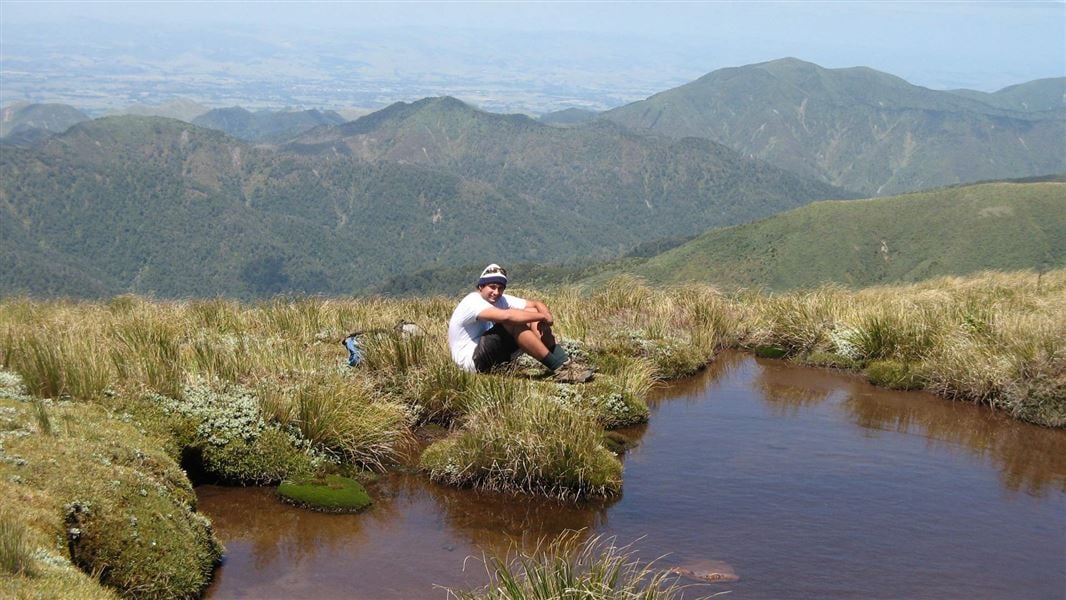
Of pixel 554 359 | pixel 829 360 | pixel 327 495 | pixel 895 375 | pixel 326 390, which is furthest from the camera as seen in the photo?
pixel 829 360

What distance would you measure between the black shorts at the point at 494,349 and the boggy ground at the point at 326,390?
0.27 metres

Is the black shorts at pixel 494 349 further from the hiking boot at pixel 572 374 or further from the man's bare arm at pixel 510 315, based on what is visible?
the hiking boot at pixel 572 374

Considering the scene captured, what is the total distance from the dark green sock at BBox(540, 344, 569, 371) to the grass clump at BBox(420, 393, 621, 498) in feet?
5.48

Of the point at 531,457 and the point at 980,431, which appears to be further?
the point at 980,431

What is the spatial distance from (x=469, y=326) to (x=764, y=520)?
4.05m

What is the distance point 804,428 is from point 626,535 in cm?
382

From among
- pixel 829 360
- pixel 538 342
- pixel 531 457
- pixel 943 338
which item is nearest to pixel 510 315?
pixel 538 342

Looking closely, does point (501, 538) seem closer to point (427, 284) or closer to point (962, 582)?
point (962, 582)

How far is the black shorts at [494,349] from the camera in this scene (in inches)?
405

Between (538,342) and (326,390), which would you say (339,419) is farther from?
(538,342)

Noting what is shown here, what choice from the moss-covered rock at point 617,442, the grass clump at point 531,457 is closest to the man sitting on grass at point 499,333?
the moss-covered rock at point 617,442

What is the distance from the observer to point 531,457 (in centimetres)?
804

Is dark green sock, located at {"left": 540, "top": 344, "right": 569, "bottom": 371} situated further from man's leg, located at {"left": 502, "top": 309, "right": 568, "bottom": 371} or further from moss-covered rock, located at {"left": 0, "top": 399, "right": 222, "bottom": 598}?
moss-covered rock, located at {"left": 0, "top": 399, "right": 222, "bottom": 598}

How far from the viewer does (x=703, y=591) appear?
245 inches
